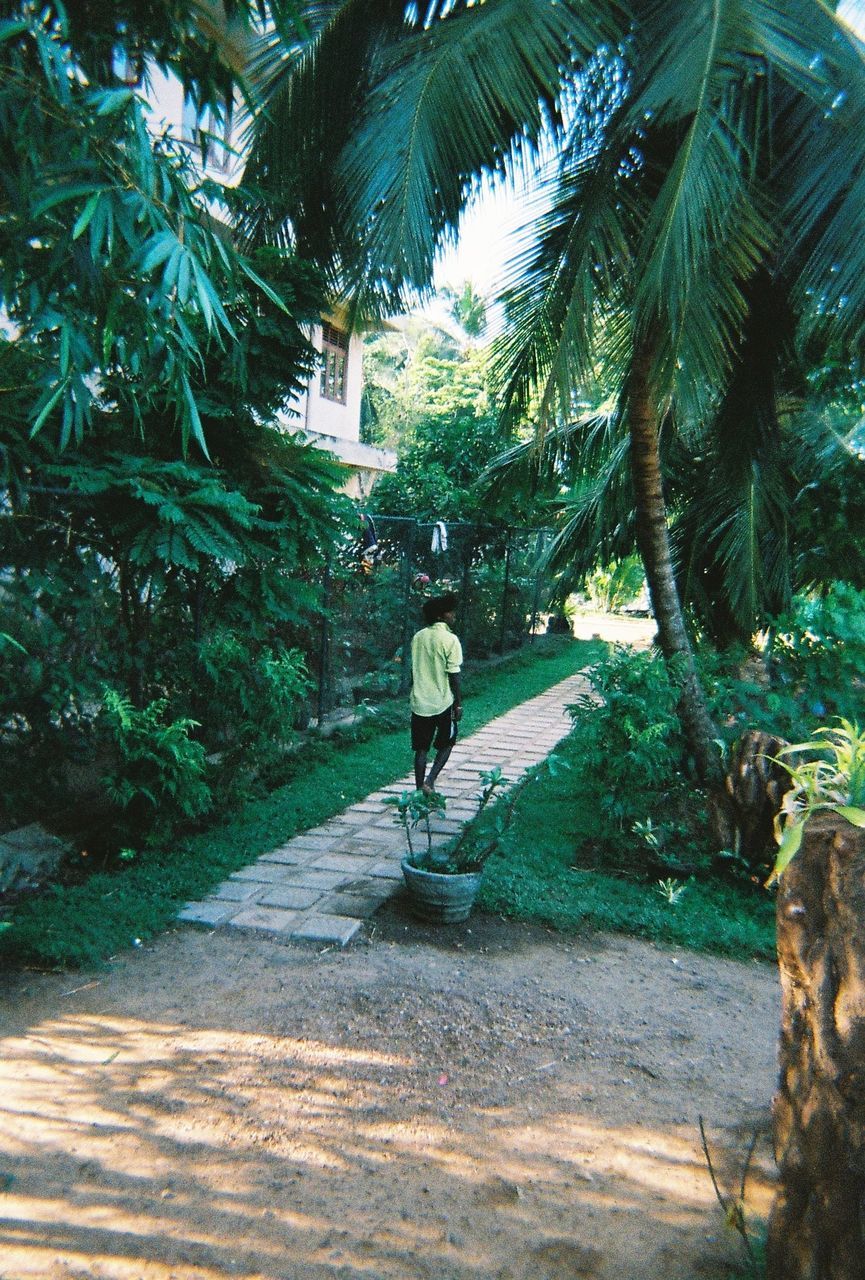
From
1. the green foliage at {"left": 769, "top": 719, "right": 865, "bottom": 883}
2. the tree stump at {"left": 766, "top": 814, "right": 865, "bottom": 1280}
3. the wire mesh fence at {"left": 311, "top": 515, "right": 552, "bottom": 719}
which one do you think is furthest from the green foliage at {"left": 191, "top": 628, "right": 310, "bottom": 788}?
the tree stump at {"left": 766, "top": 814, "right": 865, "bottom": 1280}

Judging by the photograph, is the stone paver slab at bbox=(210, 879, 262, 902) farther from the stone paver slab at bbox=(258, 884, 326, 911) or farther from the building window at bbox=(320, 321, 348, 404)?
the building window at bbox=(320, 321, 348, 404)

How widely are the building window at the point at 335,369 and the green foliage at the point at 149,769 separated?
14084mm

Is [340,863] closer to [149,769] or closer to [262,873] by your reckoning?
Result: [262,873]

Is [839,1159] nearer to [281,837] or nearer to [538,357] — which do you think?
[281,837]

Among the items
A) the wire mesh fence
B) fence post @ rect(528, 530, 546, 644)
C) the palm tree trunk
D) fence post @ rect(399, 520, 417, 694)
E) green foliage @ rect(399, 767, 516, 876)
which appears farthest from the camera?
fence post @ rect(528, 530, 546, 644)

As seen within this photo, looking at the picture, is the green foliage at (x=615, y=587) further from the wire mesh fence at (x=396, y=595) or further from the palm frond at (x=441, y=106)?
the palm frond at (x=441, y=106)

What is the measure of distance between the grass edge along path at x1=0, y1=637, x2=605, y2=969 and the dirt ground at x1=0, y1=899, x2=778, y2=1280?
0.63 ft

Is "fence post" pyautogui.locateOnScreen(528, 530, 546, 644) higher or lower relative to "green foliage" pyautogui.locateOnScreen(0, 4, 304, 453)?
lower

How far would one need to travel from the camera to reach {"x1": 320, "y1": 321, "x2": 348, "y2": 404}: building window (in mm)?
18755

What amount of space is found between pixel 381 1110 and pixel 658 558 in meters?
4.51

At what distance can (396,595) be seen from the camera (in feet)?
37.7

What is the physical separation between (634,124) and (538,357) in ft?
5.71

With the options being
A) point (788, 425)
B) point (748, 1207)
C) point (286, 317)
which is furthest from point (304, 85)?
point (748, 1207)

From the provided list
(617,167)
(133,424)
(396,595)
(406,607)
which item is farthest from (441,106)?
(406,607)
